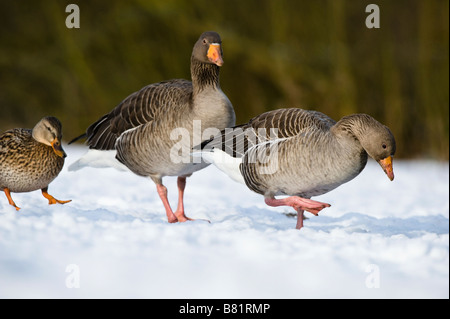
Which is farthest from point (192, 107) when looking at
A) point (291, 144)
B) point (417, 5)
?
point (417, 5)

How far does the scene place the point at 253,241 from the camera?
475cm

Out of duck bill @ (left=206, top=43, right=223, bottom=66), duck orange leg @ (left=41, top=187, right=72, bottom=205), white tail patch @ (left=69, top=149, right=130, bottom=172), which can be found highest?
duck bill @ (left=206, top=43, right=223, bottom=66)

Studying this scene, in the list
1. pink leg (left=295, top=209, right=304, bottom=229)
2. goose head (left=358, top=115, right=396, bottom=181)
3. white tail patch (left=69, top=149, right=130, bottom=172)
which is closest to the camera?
goose head (left=358, top=115, right=396, bottom=181)

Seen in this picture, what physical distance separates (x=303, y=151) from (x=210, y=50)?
4.90 ft

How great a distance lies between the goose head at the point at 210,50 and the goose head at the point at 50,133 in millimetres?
1605

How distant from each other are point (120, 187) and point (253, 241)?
139 inches

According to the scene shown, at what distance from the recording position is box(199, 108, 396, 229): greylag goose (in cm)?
500

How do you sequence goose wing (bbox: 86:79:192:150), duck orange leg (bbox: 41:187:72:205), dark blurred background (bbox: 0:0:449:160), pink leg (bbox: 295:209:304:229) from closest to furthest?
pink leg (bbox: 295:209:304:229), duck orange leg (bbox: 41:187:72:205), goose wing (bbox: 86:79:192:150), dark blurred background (bbox: 0:0:449:160)

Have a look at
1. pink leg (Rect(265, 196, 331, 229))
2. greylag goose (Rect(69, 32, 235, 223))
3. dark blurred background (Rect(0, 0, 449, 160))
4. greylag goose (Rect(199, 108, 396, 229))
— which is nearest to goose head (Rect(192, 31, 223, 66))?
greylag goose (Rect(69, 32, 235, 223))

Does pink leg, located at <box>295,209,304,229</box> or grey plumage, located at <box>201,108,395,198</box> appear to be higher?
grey plumage, located at <box>201,108,395,198</box>

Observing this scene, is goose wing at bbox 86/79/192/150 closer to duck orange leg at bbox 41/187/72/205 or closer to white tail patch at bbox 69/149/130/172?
white tail patch at bbox 69/149/130/172

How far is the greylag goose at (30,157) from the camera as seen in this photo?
5512 mm

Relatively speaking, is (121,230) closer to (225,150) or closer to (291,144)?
(225,150)

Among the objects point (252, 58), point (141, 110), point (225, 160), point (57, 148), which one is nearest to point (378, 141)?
point (225, 160)
